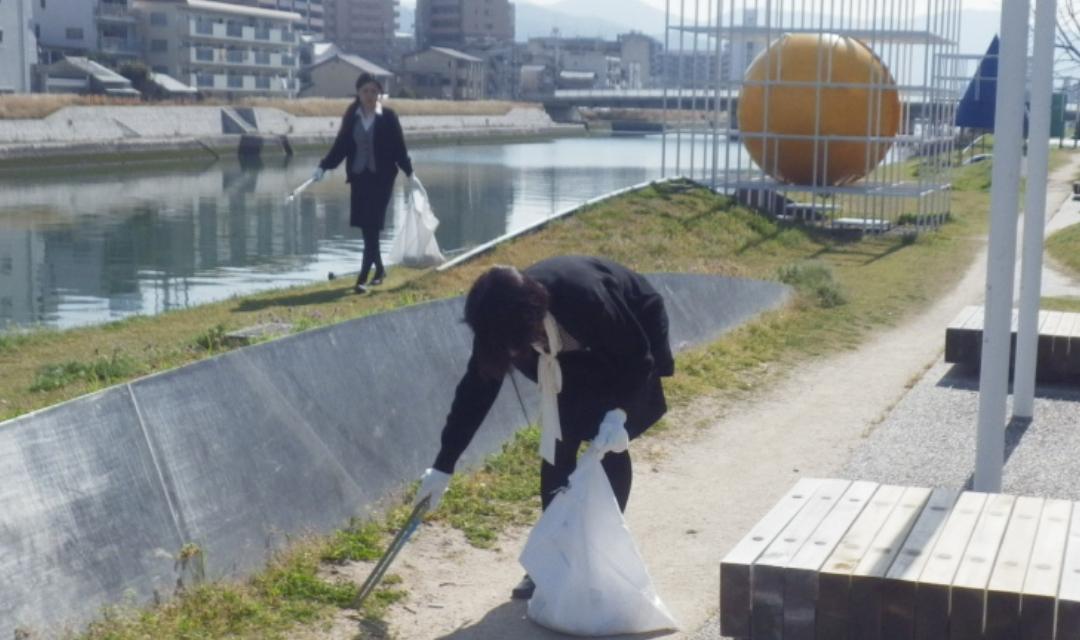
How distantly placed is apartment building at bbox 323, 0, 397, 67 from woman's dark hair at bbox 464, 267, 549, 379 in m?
165

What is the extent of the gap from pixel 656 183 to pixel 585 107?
75594 millimetres

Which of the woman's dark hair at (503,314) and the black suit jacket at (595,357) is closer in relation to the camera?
the woman's dark hair at (503,314)

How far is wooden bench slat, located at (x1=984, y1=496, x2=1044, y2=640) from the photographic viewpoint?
3.48 m

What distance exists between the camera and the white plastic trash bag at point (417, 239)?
41.4 ft

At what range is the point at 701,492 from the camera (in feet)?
20.2

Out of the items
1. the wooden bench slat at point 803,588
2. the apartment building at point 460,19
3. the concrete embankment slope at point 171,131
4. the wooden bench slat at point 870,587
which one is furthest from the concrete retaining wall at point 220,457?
the apartment building at point 460,19

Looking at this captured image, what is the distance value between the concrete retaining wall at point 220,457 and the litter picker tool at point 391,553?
1.39 feet

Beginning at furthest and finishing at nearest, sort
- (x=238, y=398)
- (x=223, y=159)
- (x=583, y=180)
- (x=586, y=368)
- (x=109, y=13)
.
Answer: (x=109, y=13) < (x=223, y=159) < (x=583, y=180) < (x=238, y=398) < (x=586, y=368)

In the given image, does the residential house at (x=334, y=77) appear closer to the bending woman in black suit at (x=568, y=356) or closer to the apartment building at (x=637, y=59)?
the apartment building at (x=637, y=59)

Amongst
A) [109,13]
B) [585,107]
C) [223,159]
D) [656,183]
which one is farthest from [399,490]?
[585,107]

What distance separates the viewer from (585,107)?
90.9 meters

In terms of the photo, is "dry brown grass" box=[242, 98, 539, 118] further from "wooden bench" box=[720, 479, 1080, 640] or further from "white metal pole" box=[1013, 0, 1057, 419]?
"wooden bench" box=[720, 479, 1080, 640]

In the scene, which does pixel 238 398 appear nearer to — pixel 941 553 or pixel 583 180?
pixel 941 553

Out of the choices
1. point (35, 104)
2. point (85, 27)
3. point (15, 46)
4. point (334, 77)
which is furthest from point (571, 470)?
point (334, 77)
